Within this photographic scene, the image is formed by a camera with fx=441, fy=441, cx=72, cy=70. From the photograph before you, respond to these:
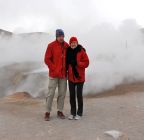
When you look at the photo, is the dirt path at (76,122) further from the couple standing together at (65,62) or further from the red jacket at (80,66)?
the red jacket at (80,66)

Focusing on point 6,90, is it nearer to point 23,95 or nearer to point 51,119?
point 23,95

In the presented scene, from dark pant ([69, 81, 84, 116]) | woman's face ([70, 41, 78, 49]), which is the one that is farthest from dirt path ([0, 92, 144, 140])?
woman's face ([70, 41, 78, 49])

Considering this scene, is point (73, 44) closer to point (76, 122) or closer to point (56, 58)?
point (56, 58)

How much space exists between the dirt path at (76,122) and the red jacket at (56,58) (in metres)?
0.90

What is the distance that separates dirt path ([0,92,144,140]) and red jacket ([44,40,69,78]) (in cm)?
90

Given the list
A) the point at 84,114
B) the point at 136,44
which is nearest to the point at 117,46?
the point at 136,44

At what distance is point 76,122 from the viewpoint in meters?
7.95

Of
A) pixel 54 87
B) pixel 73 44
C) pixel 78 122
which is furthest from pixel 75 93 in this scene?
pixel 73 44

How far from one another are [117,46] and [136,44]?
3.20ft

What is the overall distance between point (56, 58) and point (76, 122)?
121 cm

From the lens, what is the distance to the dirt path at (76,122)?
718 centimetres

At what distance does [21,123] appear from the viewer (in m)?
8.05

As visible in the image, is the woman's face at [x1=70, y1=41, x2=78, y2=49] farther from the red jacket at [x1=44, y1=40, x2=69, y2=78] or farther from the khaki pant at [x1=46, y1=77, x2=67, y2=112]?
the khaki pant at [x1=46, y1=77, x2=67, y2=112]

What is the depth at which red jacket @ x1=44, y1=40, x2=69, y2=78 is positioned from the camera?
795 centimetres
